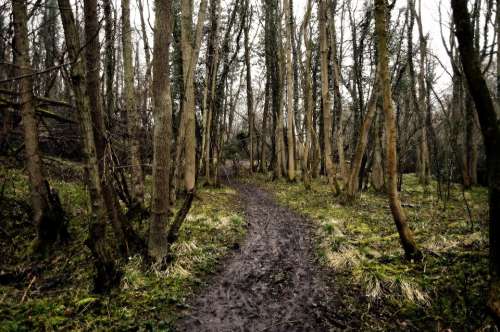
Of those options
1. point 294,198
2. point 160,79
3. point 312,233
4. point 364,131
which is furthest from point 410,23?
point 160,79

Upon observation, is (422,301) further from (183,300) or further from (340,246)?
(183,300)

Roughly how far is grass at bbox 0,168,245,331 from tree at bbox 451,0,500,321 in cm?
376

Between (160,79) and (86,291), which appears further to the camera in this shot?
(160,79)

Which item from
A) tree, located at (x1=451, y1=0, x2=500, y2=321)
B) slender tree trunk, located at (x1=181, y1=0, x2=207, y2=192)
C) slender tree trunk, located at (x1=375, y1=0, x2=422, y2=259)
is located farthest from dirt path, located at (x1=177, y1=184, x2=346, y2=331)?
slender tree trunk, located at (x1=181, y1=0, x2=207, y2=192)

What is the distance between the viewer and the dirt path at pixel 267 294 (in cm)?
377

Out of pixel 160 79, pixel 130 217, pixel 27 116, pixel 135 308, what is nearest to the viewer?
pixel 135 308

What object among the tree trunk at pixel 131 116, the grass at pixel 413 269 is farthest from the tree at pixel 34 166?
the grass at pixel 413 269

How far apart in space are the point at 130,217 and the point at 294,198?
660 centimetres

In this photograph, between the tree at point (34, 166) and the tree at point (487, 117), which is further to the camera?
the tree at point (34, 166)

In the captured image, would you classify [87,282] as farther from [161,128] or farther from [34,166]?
[34,166]

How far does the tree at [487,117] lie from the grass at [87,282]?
376 centimetres

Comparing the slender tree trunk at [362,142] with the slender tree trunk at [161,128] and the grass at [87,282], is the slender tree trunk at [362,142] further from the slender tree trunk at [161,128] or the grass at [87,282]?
the slender tree trunk at [161,128]

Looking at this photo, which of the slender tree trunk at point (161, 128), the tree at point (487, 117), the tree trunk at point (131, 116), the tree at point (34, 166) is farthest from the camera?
the tree trunk at point (131, 116)

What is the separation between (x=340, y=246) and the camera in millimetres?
5840
